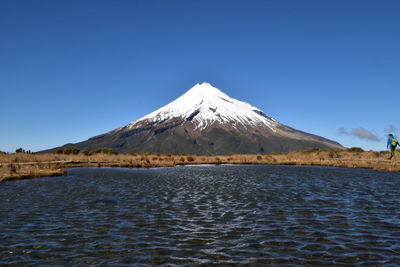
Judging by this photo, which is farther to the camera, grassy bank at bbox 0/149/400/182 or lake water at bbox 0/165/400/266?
grassy bank at bbox 0/149/400/182

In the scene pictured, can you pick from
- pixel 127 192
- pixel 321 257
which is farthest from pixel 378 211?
pixel 127 192

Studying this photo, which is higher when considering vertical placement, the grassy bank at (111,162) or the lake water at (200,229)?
the grassy bank at (111,162)

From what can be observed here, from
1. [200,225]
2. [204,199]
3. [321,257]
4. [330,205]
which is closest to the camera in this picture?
[321,257]

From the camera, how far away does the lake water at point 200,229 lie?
9.76 meters

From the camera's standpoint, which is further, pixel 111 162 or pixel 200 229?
pixel 111 162

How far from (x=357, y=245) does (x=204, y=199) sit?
36.3ft

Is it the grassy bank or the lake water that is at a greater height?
the grassy bank

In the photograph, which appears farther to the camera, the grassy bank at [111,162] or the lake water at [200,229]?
the grassy bank at [111,162]

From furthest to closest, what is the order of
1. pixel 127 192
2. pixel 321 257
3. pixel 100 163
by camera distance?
pixel 100 163 → pixel 127 192 → pixel 321 257

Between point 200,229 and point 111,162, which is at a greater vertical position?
point 111,162

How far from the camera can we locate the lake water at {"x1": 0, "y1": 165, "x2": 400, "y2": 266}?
9758mm

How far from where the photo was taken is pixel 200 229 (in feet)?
42.8

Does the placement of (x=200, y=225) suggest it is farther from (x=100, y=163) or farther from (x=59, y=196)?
(x=100, y=163)

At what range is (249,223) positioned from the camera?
14.0m
